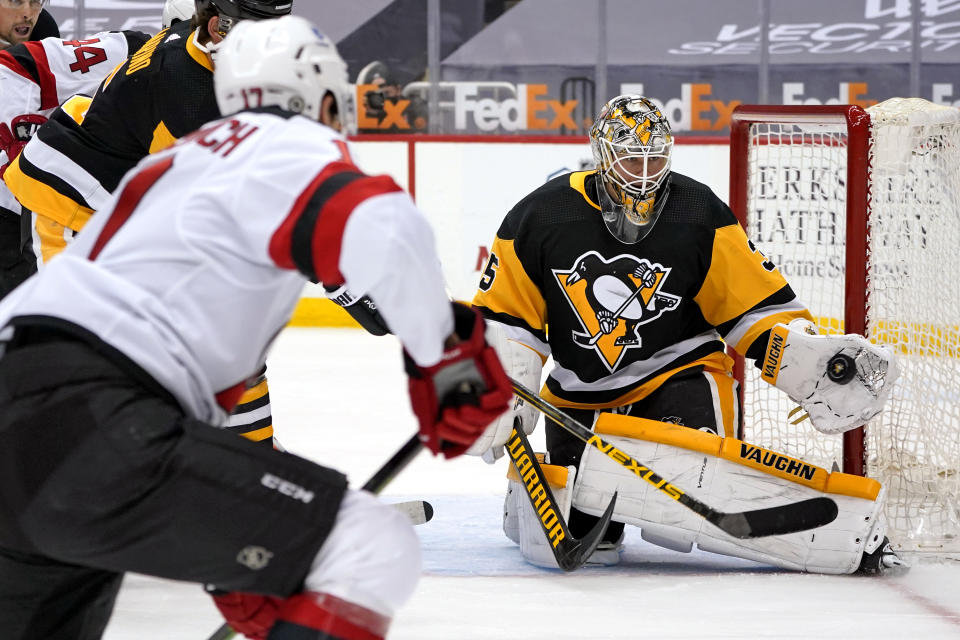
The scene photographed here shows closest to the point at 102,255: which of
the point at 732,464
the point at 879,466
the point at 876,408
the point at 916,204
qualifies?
the point at 732,464

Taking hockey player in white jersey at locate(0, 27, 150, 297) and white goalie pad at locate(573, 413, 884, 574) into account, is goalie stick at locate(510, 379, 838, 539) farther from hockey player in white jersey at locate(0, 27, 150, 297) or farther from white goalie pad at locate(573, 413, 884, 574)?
hockey player in white jersey at locate(0, 27, 150, 297)

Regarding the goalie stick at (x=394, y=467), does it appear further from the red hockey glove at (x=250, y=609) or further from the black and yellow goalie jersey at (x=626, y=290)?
the black and yellow goalie jersey at (x=626, y=290)

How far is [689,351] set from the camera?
A: 2.80 metres

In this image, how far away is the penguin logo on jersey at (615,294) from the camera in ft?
8.93

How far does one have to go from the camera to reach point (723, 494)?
2.60 metres

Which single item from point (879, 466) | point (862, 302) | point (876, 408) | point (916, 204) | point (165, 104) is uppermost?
point (165, 104)

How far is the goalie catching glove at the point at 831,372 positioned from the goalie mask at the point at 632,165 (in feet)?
1.19

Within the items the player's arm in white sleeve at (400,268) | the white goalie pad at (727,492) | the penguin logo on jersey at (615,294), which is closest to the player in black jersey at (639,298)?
the penguin logo on jersey at (615,294)

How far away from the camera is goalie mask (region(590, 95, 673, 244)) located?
104 inches

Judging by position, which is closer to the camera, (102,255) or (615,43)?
(102,255)

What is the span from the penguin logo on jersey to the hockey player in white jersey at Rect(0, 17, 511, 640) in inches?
52.0

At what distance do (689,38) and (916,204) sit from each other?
3898 mm

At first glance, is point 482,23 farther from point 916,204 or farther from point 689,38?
point 916,204

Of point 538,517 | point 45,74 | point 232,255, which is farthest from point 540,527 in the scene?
point 45,74
